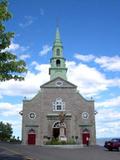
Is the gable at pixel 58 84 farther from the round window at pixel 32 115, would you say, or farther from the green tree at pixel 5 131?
the green tree at pixel 5 131

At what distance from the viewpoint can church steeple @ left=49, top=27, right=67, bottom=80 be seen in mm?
63531

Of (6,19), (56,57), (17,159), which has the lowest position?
(17,159)

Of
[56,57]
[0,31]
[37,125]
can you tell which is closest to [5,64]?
[0,31]

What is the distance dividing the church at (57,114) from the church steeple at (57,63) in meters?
2.52

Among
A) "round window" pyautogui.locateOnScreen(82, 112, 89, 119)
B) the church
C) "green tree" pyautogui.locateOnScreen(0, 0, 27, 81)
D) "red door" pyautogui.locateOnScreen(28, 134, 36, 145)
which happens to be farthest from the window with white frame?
"green tree" pyautogui.locateOnScreen(0, 0, 27, 81)

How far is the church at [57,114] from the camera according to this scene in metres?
56.1

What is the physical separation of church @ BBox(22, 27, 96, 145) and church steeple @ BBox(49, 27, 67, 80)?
252cm

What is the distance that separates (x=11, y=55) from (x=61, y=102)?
4309 centimetres

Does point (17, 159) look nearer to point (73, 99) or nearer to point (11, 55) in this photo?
point (11, 55)

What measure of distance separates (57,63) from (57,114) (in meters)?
12.3

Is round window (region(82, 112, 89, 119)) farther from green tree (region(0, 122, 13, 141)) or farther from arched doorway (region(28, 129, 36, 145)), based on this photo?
green tree (region(0, 122, 13, 141))

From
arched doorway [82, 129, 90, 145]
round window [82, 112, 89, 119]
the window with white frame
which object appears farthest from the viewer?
the window with white frame

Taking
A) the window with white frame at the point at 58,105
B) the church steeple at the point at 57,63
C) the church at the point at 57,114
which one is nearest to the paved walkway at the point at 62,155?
the church at the point at 57,114

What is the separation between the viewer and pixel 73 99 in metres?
59.2
